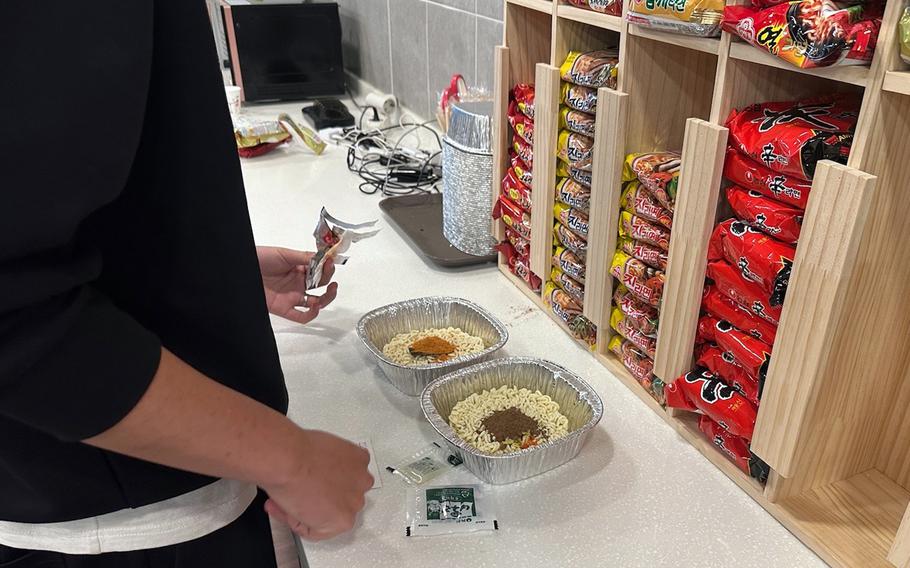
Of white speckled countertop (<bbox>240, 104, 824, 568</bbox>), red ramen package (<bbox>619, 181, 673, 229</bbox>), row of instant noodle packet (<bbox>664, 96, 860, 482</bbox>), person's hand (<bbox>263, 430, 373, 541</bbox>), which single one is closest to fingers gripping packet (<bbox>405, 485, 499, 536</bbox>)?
white speckled countertop (<bbox>240, 104, 824, 568</bbox>)

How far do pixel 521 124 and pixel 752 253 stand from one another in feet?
1.56

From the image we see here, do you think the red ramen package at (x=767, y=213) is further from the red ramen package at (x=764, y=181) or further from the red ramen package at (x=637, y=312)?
the red ramen package at (x=637, y=312)

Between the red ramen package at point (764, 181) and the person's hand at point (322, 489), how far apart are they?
42 cm

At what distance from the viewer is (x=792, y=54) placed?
1.82 ft

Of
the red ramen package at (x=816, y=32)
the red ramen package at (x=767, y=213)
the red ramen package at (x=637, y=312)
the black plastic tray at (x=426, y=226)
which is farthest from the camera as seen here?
the black plastic tray at (x=426, y=226)

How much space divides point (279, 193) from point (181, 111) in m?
1.11

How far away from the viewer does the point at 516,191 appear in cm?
108

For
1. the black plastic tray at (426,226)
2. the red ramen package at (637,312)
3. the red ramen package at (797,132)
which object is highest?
the red ramen package at (797,132)

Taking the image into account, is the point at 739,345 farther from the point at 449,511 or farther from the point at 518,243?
the point at 518,243

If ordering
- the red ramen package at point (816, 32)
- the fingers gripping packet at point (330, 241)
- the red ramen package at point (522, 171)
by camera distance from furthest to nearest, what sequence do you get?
the red ramen package at point (522, 171) < the fingers gripping packet at point (330, 241) < the red ramen package at point (816, 32)

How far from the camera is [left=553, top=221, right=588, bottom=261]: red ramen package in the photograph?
95 cm

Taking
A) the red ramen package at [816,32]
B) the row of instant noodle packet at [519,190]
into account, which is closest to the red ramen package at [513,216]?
the row of instant noodle packet at [519,190]

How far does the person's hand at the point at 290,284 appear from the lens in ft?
3.18

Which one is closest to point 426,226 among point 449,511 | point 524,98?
point 524,98
